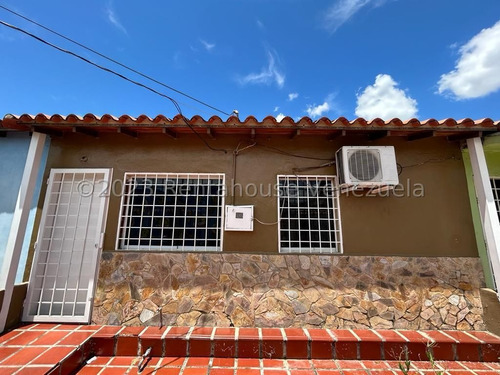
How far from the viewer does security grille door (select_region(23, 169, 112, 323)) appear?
4.15 meters

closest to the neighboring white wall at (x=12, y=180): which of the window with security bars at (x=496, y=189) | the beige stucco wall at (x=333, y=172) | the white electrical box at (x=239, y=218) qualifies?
the beige stucco wall at (x=333, y=172)

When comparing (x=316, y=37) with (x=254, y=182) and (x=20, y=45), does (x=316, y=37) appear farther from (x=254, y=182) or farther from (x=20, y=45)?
(x=20, y=45)

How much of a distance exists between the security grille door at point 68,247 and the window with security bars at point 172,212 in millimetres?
496

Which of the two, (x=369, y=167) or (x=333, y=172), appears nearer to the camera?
(x=369, y=167)

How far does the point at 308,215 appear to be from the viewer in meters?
4.53

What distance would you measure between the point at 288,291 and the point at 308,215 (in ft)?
→ 5.03

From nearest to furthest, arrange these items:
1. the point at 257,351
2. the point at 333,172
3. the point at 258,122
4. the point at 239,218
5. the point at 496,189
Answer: the point at 257,351 < the point at 258,122 < the point at 239,218 < the point at 333,172 < the point at 496,189

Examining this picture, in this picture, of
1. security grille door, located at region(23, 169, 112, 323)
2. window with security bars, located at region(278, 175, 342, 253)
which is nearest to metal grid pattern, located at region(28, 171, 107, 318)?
security grille door, located at region(23, 169, 112, 323)

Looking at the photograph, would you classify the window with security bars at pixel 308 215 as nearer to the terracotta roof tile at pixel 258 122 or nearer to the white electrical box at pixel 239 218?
the white electrical box at pixel 239 218

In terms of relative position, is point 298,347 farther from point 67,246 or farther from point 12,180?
point 12,180

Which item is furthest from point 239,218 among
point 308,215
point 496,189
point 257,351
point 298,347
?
point 496,189

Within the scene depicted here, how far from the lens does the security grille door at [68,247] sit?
415 cm

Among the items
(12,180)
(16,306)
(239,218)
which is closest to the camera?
(16,306)

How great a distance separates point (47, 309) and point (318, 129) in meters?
6.29
